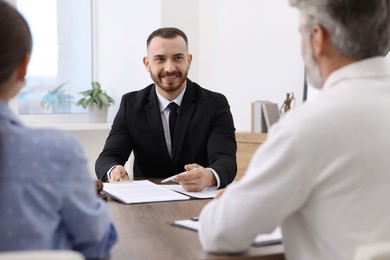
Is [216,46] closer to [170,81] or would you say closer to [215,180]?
[170,81]

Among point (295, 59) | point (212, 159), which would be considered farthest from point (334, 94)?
point (295, 59)

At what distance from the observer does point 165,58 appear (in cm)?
299

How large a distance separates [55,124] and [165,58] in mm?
2095

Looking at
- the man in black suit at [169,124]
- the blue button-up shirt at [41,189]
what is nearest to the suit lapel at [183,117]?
the man in black suit at [169,124]

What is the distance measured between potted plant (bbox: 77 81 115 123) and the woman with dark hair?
12.0 ft

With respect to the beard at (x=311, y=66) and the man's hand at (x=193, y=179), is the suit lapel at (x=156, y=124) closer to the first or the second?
the man's hand at (x=193, y=179)

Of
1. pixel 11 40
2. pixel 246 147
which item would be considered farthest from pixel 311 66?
pixel 246 147

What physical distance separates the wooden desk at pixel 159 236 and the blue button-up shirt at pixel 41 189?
203 mm

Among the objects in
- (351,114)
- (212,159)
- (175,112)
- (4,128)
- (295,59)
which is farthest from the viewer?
(295,59)

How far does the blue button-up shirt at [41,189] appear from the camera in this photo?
107 centimetres

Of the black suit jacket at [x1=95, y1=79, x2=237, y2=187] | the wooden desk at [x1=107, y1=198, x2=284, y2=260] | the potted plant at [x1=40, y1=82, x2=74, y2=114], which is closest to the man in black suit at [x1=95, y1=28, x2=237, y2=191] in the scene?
the black suit jacket at [x1=95, y1=79, x2=237, y2=187]

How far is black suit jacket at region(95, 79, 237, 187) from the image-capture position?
285cm

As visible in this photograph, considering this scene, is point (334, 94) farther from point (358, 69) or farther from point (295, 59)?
point (295, 59)

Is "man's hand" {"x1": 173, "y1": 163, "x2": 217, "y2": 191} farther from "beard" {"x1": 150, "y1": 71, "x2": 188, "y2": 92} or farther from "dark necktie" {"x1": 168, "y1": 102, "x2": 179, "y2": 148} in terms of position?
"beard" {"x1": 150, "y1": 71, "x2": 188, "y2": 92}
